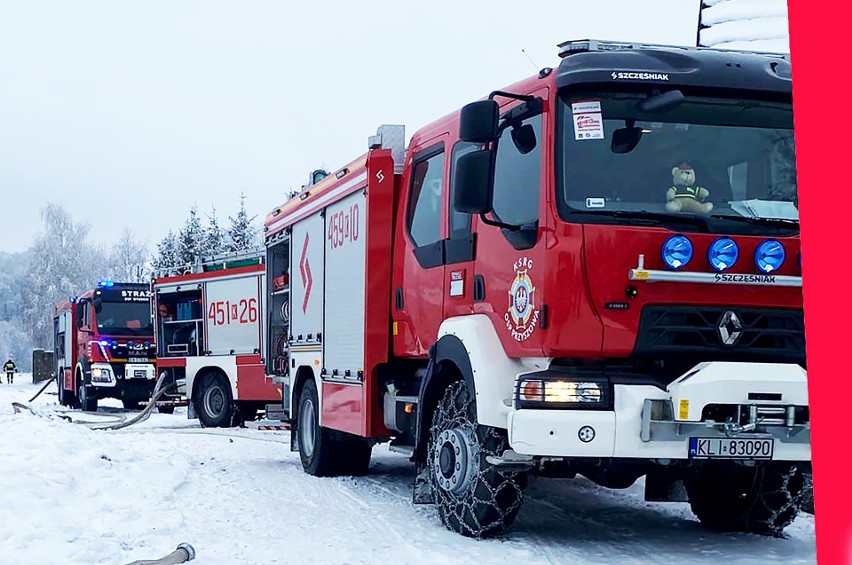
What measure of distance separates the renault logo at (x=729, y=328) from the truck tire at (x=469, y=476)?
142 cm

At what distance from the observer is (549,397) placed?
5582 millimetres

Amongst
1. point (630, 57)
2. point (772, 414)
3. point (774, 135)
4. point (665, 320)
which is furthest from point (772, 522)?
point (630, 57)

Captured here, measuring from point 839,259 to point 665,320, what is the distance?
167 inches

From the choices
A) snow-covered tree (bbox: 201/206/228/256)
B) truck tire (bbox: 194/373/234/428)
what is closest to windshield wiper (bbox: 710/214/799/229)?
truck tire (bbox: 194/373/234/428)

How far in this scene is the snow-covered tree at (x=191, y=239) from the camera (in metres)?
53.2

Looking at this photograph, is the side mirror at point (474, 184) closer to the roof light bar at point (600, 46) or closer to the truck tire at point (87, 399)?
the roof light bar at point (600, 46)

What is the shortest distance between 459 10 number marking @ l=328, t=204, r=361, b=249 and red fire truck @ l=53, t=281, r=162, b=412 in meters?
15.1

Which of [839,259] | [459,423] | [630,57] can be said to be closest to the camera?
[839,259]

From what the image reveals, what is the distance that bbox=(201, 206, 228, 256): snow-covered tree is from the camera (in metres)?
52.7

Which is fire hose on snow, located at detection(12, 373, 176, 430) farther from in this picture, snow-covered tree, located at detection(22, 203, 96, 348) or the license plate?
→ snow-covered tree, located at detection(22, 203, 96, 348)

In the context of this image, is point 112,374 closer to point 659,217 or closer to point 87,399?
point 87,399

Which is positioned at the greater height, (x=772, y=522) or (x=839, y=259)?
(x=839, y=259)

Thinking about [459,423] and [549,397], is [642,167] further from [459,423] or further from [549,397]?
[459,423]

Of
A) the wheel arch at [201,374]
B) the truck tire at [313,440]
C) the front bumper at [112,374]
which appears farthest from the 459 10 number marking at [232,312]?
the front bumper at [112,374]
